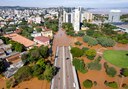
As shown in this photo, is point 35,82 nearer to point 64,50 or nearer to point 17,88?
point 17,88

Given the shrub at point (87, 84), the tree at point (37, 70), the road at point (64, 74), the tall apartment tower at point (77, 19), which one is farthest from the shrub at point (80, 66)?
the tall apartment tower at point (77, 19)

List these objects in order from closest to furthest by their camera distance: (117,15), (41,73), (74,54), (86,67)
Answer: (41,73)
(86,67)
(74,54)
(117,15)

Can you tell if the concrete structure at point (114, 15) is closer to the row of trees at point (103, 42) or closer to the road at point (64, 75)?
the row of trees at point (103, 42)

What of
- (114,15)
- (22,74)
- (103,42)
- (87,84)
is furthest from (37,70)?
(114,15)

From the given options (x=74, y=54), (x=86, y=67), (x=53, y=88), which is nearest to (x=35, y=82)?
(x=53, y=88)

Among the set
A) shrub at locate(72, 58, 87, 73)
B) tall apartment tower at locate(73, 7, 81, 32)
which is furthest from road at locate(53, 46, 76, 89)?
tall apartment tower at locate(73, 7, 81, 32)

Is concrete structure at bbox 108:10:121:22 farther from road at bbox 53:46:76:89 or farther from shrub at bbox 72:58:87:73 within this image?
shrub at bbox 72:58:87:73
